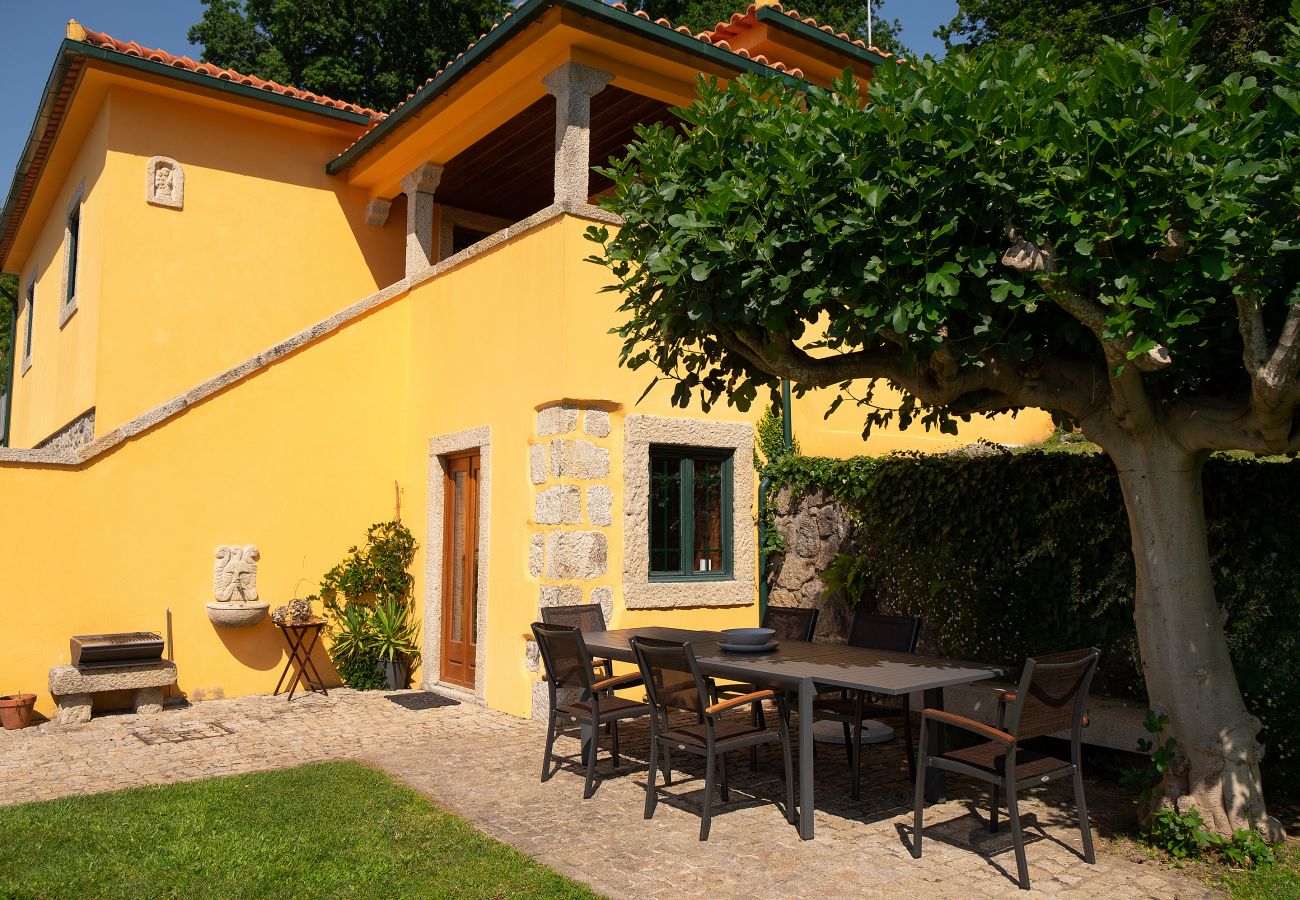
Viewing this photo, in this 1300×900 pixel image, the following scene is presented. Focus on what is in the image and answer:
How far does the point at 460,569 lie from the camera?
Answer: 8.98m

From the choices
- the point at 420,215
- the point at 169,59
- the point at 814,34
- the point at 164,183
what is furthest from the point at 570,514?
the point at 169,59

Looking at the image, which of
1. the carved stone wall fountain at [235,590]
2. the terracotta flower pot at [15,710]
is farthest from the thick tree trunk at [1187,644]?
the terracotta flower pot at [15,710]

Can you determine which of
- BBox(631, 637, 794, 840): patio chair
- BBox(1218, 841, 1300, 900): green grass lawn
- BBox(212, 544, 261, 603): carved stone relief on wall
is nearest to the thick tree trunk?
BBox(1218, 841, 1300, 900): green grass lawn

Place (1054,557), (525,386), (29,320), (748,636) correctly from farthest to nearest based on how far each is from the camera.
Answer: (29,320) < (525,386) < (1054,557) < (748,636)

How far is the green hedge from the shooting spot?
5.24 m

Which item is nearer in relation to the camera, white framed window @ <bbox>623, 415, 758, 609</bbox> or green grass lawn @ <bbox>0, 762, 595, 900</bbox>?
green grass lawn @ <bbox>0, 762, 595, 900</bbox>

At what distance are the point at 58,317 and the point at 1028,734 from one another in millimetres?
11648

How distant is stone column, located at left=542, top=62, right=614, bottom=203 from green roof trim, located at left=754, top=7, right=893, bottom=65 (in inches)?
84.1

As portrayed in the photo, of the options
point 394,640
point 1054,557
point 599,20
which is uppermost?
point 599,20

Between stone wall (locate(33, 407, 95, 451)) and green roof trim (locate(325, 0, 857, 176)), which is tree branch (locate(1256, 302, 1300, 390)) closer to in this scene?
green roof trim (locate(325, 0, 857, 176))

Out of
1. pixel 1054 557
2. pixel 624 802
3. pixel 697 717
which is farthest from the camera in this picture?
pixel 1054 557

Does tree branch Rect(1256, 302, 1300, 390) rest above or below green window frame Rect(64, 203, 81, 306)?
below

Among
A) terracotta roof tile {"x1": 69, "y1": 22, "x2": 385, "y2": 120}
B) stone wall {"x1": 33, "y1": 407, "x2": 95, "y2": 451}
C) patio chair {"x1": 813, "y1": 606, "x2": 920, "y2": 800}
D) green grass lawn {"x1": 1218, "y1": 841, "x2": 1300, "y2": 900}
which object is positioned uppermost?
terracotta roof tile {"x1": 69, "y1": 22, "x2": 385, "y2": 120}

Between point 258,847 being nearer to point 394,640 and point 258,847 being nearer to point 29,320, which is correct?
point 394,640
